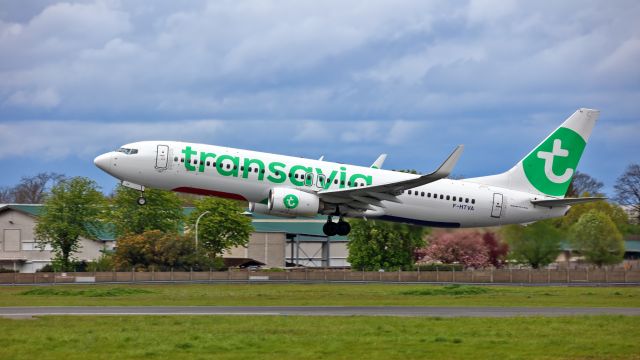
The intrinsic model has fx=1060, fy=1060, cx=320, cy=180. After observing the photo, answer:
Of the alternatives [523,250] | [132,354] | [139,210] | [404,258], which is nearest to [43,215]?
[139,210]

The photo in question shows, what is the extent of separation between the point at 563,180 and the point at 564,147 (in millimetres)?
1979

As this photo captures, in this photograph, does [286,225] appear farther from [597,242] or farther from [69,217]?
[597,242]

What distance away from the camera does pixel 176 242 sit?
9856 cm

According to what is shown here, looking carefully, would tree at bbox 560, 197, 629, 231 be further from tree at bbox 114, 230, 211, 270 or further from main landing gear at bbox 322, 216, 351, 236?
tree at bbox 114, 230, 211, 270

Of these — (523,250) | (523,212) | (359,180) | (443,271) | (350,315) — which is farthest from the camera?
(443,271)

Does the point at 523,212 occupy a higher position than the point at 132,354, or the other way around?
the point at 523,212

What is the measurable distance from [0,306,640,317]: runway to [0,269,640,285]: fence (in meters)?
29.2

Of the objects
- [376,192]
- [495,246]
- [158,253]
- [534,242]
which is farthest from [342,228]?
[158,253]

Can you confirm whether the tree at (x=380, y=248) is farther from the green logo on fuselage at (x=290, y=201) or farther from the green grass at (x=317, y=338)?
the green grass at (x=317, y=338)

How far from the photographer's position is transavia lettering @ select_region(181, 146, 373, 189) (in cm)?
5416

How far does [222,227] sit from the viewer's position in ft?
382

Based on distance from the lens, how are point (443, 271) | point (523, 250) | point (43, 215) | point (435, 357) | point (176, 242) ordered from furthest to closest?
point (43, 215) < point (176, 242) < point (443, 271) < point (523, 250) < point (435, 357)

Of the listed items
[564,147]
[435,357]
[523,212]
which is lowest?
[435,357]

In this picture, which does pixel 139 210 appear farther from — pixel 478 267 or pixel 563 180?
pixel 563 180
